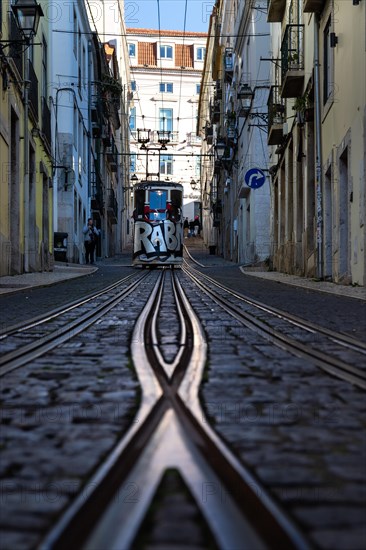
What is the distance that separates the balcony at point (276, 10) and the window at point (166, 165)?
54.2m

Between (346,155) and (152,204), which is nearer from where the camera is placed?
(346,155)

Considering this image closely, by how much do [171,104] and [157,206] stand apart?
52975 millimetres

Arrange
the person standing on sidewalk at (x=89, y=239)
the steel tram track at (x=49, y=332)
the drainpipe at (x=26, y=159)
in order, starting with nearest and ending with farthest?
the steel tram track at (x=49, y=332) < the drainpipe at (x=26, y=159) < the person standing on sidewalk at (x=89, y=239)

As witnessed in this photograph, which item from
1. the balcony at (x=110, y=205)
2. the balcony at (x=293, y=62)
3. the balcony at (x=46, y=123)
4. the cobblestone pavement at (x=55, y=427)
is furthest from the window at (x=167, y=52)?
the cobblestone pavement at (x=55, y=427)

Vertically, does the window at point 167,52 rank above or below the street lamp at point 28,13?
above

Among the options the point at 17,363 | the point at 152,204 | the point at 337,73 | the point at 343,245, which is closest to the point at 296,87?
the point at 337,73

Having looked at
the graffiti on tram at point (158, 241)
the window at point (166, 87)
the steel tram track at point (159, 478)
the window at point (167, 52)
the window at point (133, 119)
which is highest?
the window at point (167, 52)

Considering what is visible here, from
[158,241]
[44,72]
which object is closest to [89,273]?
[44,72]

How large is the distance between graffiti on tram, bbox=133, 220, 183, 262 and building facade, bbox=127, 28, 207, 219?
50409mm

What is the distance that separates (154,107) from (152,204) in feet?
172

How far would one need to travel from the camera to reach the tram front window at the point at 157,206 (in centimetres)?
2805

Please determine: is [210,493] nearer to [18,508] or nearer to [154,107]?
[18,508]

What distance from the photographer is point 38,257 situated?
2102 centimetres

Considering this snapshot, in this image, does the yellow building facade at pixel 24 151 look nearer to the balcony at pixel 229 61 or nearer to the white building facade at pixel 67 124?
the white building facade at pixel 67 124
